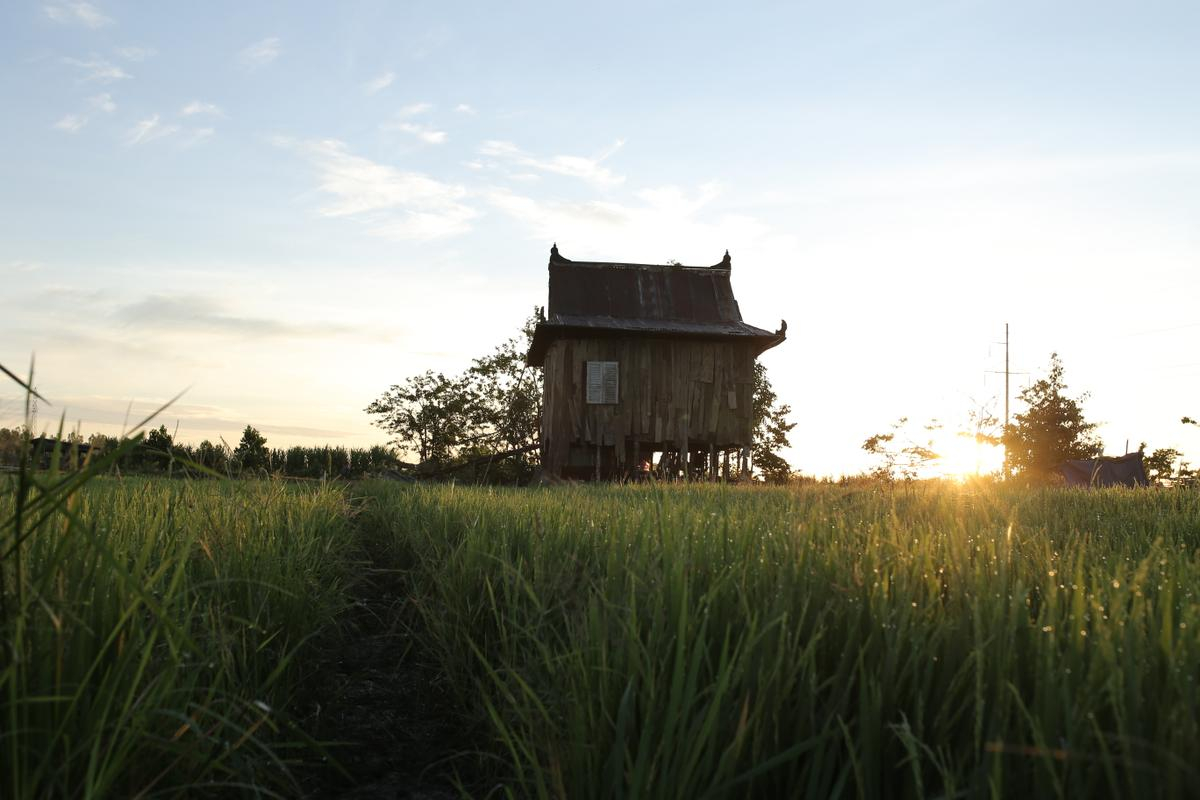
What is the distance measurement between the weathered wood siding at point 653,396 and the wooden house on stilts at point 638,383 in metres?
0.03

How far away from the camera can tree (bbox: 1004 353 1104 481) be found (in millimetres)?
36125

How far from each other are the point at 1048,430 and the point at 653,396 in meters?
22.7

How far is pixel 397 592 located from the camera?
5539 mm

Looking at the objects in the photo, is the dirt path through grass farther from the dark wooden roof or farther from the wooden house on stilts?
the dark wooden roof

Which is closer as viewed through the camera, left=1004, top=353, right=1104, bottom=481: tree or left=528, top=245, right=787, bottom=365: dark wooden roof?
left=528, top=245, right=787, bottom=365: dark wooden roof

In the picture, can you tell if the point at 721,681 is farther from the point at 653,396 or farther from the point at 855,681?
the point at 653,396

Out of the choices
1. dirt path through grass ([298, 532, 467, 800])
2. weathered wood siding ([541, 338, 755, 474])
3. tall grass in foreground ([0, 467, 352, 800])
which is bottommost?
dirt path through grass ([298, 532, 467, 800])

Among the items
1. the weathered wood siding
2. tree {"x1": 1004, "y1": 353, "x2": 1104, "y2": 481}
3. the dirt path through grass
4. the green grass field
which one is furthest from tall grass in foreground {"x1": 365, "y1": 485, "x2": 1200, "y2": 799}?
tree {"x1": 1004, "y1": 353, "x2": 1104, "y2": 481}

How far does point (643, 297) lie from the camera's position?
81.9 ft

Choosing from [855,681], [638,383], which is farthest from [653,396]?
[855,681]

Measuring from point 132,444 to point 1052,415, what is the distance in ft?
135

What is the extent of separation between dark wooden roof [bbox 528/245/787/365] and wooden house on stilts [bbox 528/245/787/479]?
0.05 m

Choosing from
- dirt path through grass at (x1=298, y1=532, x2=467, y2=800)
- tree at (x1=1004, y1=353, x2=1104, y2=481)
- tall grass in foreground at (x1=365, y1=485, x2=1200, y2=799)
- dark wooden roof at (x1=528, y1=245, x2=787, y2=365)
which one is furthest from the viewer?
tree at (x1=1004, y1=353, x2=1104, y2=481)

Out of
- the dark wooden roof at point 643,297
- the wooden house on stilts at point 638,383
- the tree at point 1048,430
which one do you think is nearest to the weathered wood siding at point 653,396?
the wooden house on stilts at point 638,383
